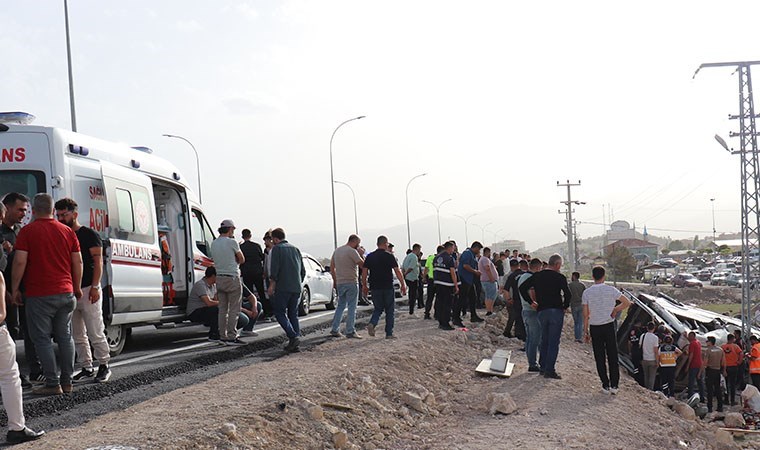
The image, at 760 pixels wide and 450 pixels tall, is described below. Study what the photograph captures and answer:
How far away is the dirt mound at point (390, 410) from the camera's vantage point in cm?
653

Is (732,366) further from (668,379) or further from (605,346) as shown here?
(605,346)

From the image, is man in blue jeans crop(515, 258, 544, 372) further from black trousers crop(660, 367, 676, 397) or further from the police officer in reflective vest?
black trousers crop(660, 367, 676, 397)

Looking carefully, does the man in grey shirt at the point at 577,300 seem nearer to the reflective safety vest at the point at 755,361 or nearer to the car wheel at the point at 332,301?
the reflective safety vest at the point at 755,361

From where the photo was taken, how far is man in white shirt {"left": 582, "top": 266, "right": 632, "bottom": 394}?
1087 centimetres

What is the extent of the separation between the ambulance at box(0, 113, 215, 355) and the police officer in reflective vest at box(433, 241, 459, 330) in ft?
14.2

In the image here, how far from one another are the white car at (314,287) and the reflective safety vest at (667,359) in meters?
8.22

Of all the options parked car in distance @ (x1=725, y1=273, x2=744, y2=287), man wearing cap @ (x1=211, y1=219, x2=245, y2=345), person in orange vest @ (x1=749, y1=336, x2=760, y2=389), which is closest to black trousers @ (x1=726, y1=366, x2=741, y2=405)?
person in orange vest @ (x1=749, y1=336, x2=760, y2=389)

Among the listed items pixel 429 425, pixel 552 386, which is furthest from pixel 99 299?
pixel 552 386

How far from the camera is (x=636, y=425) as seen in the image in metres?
10.3

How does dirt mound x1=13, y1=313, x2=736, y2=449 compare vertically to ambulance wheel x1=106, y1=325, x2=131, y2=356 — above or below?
below

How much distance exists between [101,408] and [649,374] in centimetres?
1372

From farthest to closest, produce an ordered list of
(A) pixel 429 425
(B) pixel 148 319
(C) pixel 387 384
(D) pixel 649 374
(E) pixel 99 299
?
(D) pixel 649 374 < (B) pixel 148 319 < (C) pixel 387 384 < (A) pixel 429 425 < (E) pixel 99 299

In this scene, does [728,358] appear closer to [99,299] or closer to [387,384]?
[387,384]

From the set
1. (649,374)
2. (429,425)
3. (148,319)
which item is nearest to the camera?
(429,425)
